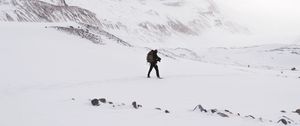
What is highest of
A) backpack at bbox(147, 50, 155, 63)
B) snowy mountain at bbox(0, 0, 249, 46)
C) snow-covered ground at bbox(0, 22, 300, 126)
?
snowy mountain at bbox(0, 0, 249, 46)

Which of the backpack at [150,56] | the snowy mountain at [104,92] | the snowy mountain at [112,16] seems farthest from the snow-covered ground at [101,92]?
the snowy mountain at [112,16]

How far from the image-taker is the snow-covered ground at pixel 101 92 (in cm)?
1228

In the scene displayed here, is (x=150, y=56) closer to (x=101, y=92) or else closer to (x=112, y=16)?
(x=101, y=92)

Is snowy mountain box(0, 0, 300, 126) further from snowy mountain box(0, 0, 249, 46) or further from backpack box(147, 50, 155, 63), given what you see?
snowy mountain box(0, 0, 249, 46)

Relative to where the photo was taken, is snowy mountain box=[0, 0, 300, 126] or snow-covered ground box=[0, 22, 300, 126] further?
snowy mountain box=[0, 0, 300, 126]

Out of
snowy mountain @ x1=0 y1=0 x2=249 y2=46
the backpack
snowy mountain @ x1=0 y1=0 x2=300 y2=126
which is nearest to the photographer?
snowy mountain @ x1=0 y1=0 x2=300 y2=126

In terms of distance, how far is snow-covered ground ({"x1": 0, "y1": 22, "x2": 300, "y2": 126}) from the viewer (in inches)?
484

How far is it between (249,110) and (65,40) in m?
19.6

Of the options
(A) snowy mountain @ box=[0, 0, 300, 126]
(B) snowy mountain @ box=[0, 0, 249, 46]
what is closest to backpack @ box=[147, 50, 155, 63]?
(A) snowy mountain @ box=[0, 0, 300, 126]

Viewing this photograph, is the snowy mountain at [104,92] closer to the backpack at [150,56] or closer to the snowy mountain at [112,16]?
the backpack at [150,56]

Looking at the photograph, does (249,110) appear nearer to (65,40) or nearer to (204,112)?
(204,112)

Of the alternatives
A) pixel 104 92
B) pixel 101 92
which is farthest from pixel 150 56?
pixel 101 92

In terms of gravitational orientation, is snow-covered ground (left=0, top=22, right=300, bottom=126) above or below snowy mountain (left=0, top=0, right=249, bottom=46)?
below

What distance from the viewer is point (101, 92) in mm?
16906
